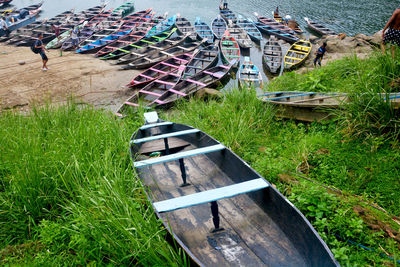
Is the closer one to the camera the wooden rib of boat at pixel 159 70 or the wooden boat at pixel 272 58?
the wooden rib of boat at pixel 159 70

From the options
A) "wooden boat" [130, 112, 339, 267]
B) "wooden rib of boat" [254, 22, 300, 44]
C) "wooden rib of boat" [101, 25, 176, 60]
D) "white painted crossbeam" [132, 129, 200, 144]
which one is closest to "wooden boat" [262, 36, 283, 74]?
"wooden rib of boat" [254, 22, 300, 44]

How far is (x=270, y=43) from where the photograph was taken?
1611 cm

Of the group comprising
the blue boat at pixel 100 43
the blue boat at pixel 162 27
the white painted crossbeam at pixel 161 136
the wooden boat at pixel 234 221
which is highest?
the blue boat at pixel 162 27

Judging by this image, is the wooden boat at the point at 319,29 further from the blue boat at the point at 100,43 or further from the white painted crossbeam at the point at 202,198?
the white painted crossbeam at the point at 202,198

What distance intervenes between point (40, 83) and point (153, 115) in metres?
9.52

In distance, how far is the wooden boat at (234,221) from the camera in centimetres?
278

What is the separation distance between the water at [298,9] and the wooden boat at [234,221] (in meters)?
13.4

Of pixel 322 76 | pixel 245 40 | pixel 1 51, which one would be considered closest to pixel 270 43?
pixel 245 40

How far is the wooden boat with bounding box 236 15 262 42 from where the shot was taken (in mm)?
18725

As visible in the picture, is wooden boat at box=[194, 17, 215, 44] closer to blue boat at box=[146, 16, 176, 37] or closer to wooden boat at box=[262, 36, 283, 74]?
blue boat at box=[146, 16, 176, 37]

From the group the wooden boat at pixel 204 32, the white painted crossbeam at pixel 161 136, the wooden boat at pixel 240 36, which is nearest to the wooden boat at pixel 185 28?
the wooden boat at pixel 204 32

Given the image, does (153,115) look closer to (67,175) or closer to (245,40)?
(67,175)

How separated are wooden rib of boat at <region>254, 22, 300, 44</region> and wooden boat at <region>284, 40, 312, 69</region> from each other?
2277mm

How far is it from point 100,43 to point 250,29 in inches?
412
